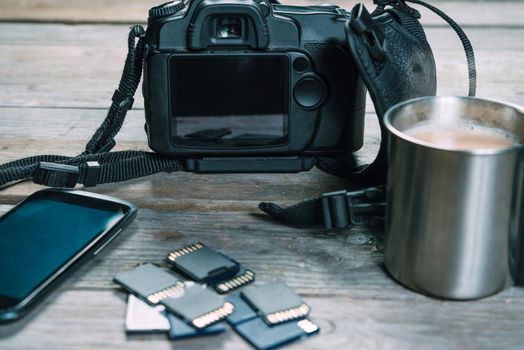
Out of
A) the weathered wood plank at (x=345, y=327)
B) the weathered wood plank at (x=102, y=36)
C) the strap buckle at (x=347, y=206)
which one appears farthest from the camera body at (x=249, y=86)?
the weathered wood plank at (x=102, y=36)

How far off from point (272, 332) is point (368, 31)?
0.84ft

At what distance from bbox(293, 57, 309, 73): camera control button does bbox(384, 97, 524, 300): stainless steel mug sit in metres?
0.17

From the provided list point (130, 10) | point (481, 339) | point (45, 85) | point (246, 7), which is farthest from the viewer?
point (130, 10)

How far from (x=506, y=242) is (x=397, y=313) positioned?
9cm

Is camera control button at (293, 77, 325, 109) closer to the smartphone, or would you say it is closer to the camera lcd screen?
the camera lcd screen

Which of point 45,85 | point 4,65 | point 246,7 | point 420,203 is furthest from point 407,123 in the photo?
point 4,65

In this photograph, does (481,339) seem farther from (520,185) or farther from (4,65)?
(4,65)

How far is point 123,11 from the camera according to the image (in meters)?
1.49

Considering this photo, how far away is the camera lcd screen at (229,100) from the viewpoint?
0.74 metres

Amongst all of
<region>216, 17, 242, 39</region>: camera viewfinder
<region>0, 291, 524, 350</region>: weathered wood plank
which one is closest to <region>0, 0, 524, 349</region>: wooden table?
<region>0, 291, 524, 350</region>: weathered wood plank

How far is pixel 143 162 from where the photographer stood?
77 cm

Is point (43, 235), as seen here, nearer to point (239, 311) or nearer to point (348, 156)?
point (239, 311)

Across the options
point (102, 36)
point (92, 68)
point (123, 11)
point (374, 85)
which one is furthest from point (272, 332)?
point (123, 11)

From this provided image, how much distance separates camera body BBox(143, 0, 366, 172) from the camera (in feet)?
2.37
